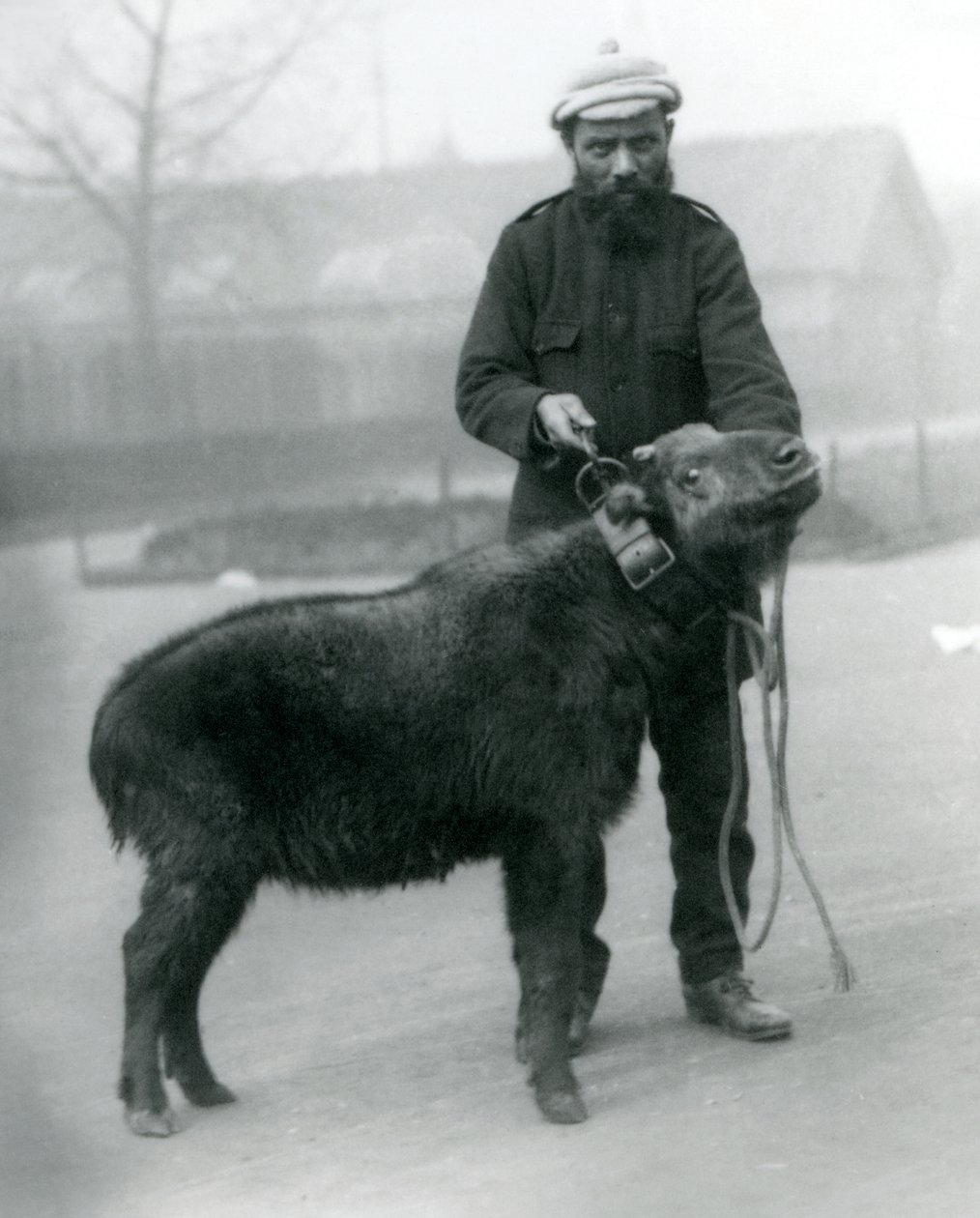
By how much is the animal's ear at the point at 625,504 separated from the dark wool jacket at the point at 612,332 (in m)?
0.30

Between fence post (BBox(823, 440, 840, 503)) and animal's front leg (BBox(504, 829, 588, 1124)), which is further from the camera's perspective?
fence post (BBox(823, 440, 840, 503))

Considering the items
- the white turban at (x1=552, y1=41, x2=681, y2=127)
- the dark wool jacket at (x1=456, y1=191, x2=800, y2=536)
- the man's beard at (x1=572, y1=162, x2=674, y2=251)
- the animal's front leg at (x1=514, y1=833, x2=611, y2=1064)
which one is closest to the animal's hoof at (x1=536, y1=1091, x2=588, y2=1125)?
the animal's front leg at (x1=514, y1=833, x2=611, y2=1064)

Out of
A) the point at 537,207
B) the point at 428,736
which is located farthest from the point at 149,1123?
the point at 537,207

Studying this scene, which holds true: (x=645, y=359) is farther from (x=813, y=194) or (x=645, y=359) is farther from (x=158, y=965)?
(x=813, y=194)

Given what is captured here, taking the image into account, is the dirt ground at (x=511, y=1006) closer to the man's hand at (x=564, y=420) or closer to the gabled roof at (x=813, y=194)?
the gabled roof at (x=813, y=194)

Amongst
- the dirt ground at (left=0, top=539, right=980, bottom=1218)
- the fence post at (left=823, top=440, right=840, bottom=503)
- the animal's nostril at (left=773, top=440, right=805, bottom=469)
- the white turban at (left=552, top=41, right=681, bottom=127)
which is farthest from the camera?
the fence post at (left=823, top=440, right=840, bottom=503)

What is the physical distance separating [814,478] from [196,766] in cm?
159

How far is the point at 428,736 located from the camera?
4012mm

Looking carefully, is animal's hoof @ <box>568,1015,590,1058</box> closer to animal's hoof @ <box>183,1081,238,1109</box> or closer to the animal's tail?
animal's hoof @ <box>183,1081,238,1109</box>

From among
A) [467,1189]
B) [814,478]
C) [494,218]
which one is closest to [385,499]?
[494,218]

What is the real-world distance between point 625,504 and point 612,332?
1.95 ft

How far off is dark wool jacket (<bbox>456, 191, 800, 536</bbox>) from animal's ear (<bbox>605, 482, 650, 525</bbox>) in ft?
0.99

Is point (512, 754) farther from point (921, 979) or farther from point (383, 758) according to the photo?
point (921, 979)

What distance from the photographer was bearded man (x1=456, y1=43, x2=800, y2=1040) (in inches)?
170
